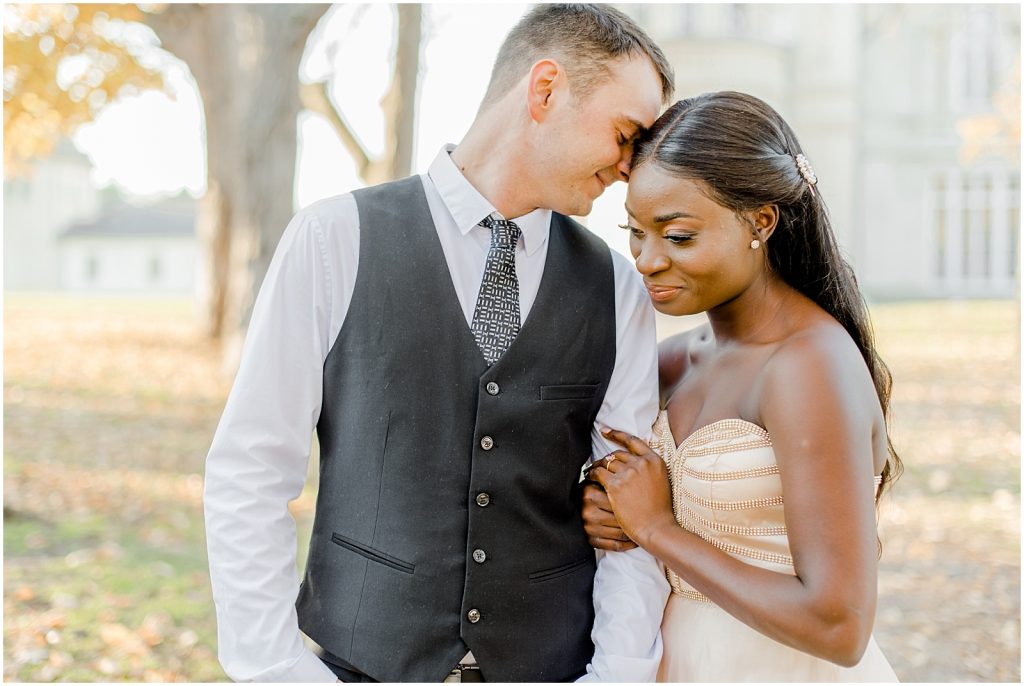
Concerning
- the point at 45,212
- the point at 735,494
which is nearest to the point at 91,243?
the point at 45,212

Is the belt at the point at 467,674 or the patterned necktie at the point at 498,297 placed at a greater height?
the patterned necktie at the point at 498,297

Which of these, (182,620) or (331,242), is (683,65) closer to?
(182,620)

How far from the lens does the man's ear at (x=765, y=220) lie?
207 centimetres

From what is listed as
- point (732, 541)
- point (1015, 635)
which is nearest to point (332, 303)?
point (732, 541)

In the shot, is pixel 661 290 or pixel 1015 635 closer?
pixel 661 290

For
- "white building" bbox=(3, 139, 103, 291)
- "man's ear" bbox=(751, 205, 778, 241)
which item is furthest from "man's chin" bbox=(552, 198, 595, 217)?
"white building" bbox=(3, 139, 103, 291)

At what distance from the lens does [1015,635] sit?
4715mm

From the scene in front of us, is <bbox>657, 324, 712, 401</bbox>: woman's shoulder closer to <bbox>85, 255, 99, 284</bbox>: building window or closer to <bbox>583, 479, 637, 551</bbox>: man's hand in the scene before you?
<bbox>583, 479, 637, 551</bbox>: man's hand

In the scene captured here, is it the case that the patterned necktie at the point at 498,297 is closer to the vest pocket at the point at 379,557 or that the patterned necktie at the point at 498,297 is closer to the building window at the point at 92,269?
the vest pocket at the point at 379,557

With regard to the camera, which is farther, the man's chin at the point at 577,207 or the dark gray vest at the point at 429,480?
the man's chin at the point at 577,207

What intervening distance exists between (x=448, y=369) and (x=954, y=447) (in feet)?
25.2

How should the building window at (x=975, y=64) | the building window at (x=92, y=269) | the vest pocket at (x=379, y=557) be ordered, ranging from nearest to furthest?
the vest pocket at (x=379, y=557) → the building window at (x=975, y=64) → the building window at (x=92, y=269)

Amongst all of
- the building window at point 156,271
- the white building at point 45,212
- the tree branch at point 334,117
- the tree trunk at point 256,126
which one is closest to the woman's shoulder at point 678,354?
the tree trunk at point 256,126

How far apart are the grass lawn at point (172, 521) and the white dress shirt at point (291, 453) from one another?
2.38 m
